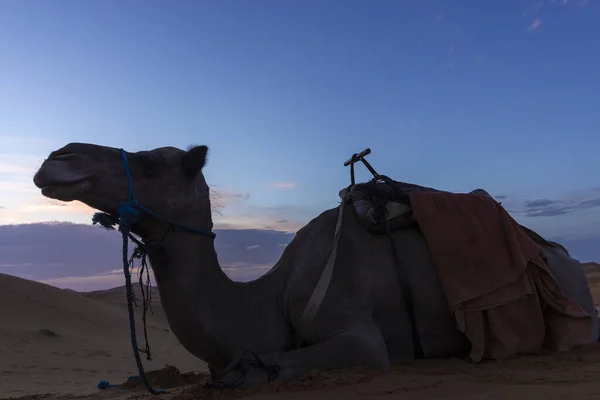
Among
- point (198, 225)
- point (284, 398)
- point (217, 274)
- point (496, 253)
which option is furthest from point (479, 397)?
point (198, 225)

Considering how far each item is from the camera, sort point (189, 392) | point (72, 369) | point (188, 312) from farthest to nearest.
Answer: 1. point (72, 369)
2. point (188, 312)
3. point (189, 392)

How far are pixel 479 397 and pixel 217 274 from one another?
7.14 feet

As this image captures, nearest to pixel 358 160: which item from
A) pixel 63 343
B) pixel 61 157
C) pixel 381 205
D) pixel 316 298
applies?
pixel 381 205

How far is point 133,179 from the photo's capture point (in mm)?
4297

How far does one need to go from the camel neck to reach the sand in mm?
368

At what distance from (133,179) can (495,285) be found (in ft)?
10.4

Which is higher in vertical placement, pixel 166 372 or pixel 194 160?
pixel 194 160

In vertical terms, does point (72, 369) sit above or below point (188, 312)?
below

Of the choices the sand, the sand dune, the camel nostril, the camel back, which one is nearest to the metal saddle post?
the camel back

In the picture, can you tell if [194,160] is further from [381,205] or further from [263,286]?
[381,205]

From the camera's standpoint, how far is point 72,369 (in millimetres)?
9797

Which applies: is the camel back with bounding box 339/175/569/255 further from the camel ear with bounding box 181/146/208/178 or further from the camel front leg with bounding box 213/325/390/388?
the camel ear with bounding box 181/146/208/178

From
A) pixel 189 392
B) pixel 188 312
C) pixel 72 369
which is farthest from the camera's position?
pixel 72 369

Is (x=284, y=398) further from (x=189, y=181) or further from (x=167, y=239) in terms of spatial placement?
(x=189, y=181)
